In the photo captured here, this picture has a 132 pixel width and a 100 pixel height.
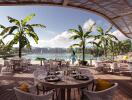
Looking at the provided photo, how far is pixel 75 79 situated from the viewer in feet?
14.5

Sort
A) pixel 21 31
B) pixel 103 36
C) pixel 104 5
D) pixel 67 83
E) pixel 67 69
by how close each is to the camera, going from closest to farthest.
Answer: pixel 67 83 < pixel 67 69 < pixel 104 5 < pixel 21 31 < pixel 103 36

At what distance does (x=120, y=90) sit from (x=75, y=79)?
3.16 m

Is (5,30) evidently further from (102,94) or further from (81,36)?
(102,94)

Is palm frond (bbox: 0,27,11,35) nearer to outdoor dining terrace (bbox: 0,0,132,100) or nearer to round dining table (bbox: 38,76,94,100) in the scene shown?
outdoor dining terrace (bbox: 0,0,132,100)

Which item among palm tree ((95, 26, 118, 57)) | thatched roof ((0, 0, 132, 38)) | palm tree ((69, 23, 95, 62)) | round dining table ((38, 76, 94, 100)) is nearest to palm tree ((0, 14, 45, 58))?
palm tree ((69, 23, 95, 62))

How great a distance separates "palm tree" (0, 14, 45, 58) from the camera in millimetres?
13227

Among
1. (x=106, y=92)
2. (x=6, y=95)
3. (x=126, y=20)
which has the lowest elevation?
(x=6, y=95)

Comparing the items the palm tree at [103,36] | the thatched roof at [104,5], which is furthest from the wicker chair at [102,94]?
the palm tree at [103,36]

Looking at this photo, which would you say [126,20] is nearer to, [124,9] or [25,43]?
[124,9]

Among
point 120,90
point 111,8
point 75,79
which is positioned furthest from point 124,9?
point 75,79

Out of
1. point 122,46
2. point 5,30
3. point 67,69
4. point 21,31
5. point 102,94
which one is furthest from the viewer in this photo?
point 122,46

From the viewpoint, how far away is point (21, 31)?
1351cm

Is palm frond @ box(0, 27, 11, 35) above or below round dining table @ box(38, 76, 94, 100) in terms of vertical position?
above

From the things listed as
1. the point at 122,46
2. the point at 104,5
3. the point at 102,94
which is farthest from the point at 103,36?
the point at 122,46
